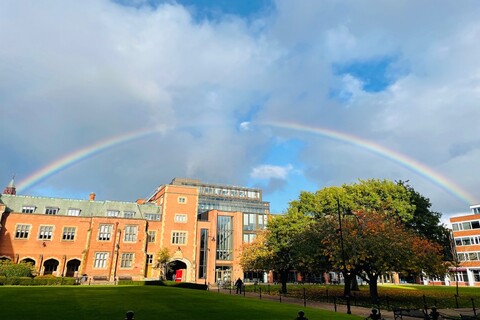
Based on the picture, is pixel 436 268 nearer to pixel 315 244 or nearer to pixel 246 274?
pixel 315 244

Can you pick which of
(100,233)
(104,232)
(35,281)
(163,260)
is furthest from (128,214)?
(35,281)

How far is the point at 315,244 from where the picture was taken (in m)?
31.7

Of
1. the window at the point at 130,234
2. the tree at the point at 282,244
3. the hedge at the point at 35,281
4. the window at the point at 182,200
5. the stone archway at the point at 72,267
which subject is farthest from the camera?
the window at the point at 182,200

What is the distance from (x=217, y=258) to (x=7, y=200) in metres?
39.0

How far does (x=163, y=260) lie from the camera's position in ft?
175

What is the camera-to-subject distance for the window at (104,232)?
5309cm

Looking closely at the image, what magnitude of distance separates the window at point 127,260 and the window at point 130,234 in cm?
243

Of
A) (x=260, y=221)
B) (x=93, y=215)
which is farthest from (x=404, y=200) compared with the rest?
(x=93, y=215)

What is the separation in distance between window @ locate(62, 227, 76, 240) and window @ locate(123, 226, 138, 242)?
Answer: 7996 mm

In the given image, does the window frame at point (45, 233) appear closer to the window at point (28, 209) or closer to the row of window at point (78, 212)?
the row of window at point (78, 212)

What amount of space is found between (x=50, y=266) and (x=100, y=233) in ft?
30.1

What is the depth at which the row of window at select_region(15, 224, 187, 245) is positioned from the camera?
5006 cm

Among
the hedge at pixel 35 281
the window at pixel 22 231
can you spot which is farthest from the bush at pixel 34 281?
the window at pixel 22 231

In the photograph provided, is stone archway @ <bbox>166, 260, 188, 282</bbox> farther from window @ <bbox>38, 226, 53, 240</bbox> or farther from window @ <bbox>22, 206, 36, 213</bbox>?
window @ <bbox>22, 206, 36, 213</bbox>
